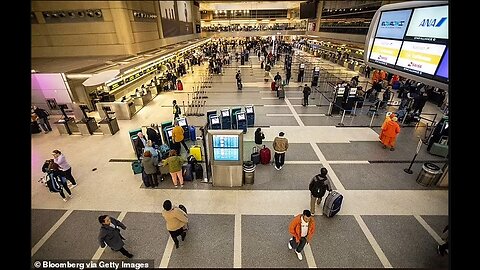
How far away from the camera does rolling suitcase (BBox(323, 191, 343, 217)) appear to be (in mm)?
5312

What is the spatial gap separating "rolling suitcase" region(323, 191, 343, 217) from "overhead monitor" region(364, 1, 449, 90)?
9.93 ft

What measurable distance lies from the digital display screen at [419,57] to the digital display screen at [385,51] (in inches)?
5.0

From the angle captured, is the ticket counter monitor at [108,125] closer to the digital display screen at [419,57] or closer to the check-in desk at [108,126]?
the check-in desk at [108,126]

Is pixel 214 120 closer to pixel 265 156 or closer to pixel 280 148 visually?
pixel 265 156

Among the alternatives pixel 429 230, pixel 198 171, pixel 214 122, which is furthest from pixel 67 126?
pixel 429 230

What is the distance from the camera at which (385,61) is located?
14.7 feet

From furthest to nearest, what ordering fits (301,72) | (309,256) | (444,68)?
(301,72)
(309,256)
(444,68)

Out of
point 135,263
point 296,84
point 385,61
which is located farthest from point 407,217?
point 296,84

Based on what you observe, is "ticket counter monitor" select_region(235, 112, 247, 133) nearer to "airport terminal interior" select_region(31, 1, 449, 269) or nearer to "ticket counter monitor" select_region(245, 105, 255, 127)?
"airport terminal interior" select_region(31, 1, 449, 269)

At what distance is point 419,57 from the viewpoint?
3680mm

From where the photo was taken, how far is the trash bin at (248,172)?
21.2 ft

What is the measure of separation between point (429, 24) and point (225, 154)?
5027 millimetres

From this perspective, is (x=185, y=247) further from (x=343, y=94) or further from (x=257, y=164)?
(x=343, y=94)

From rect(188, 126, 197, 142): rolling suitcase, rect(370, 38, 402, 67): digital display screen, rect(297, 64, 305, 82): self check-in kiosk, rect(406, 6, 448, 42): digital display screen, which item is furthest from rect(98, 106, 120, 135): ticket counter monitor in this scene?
rect(297, 64, 305, 82): self check-in kiosk
